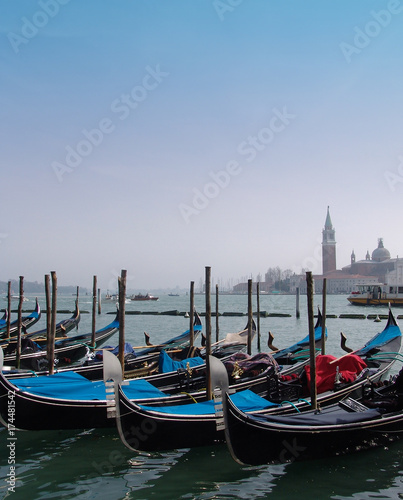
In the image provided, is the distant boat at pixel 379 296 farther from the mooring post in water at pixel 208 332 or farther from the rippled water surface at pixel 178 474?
the rippled water surface at pixel 178 474

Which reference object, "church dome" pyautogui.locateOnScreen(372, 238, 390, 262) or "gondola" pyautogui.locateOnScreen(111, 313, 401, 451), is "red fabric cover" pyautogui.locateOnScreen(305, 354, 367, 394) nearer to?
"gondola" pyautogui.locateOnScreen(111, 313, 401, 451)

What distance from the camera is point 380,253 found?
11306 cm

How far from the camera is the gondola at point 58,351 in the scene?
11512mm

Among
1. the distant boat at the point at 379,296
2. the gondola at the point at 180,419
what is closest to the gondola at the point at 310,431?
the gondola at the point at 180,419

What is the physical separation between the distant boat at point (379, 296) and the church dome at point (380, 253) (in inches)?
2700

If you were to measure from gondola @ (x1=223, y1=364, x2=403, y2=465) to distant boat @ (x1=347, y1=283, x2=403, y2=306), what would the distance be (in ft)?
128

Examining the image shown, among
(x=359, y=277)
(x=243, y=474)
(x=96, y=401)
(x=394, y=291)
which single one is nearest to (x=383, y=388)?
(x=243, y=474)

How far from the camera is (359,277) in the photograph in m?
109

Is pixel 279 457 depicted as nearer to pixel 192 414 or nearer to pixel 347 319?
pixel 192 414

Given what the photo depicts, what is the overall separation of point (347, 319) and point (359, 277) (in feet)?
267

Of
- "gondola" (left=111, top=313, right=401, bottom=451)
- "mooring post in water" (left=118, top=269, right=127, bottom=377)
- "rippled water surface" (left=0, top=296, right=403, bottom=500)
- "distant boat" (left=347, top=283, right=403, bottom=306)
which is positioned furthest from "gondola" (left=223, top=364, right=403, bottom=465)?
"distant boat" (left=347, top=283, right=403, bottom=306)

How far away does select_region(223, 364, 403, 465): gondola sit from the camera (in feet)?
17.5

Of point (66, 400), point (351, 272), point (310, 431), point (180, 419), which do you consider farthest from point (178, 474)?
point (351, 272)

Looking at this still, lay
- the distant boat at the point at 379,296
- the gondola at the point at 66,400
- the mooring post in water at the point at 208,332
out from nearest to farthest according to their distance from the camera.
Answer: the gondola at the point at 66,400 < the mooring post in water at the point at 208,332 < the distant boat at the point at 379,296
